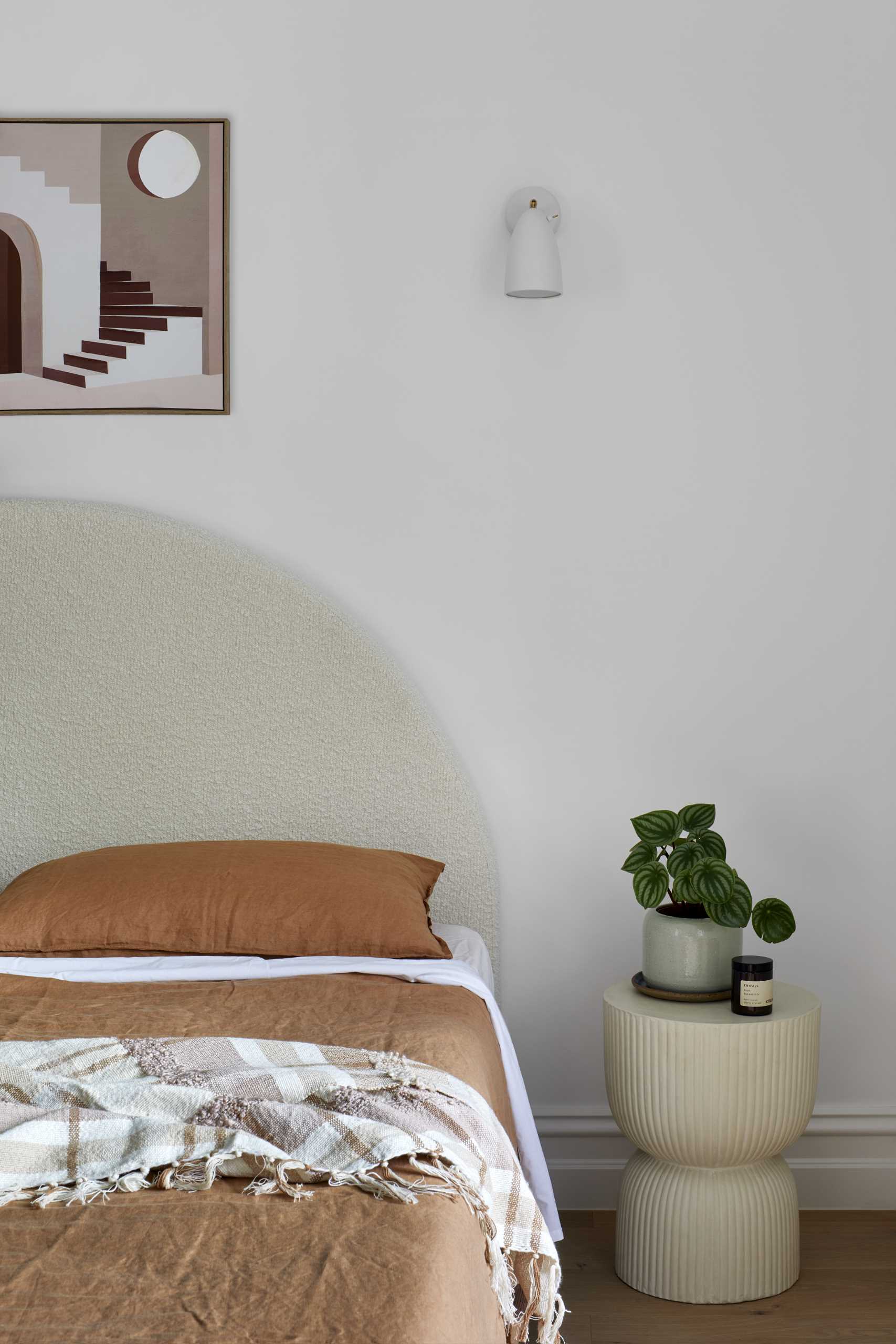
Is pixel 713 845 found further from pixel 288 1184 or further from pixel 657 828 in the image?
pixel 288 1184

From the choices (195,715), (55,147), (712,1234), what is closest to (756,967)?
(712,1234)

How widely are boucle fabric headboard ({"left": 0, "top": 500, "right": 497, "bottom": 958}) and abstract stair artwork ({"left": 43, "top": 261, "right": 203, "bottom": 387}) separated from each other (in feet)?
0.92

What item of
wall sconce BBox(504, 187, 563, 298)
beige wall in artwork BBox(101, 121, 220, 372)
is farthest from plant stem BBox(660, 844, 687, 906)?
beige wall in artwork BBox(101, 121, 220, 372)

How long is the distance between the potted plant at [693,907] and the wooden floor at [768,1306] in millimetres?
539

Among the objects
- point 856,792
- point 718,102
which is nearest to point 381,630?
point 856,792

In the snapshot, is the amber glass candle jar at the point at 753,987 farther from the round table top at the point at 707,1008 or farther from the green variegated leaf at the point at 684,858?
the green variegated leaf at the point at 684,858

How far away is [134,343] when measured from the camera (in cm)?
258

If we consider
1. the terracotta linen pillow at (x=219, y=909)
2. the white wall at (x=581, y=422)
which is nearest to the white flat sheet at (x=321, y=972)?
the terracotta linen pillow at (x=219, y=909)

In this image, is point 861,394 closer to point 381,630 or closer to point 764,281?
point 764,281

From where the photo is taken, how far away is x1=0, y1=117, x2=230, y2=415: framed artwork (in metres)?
2.56

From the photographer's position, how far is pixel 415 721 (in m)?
2.56

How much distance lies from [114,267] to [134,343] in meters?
0.16

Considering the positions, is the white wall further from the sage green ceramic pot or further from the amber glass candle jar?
the amber glass candle jar

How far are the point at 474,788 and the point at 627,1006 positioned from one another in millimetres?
594
